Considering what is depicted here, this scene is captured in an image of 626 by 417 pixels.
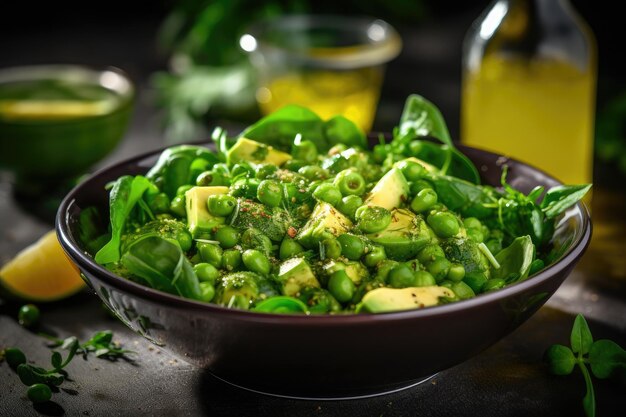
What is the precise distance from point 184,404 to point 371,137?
2.98ft

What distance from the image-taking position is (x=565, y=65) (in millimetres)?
2715

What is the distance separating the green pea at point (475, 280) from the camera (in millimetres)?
1579

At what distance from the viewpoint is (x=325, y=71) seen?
3264mm

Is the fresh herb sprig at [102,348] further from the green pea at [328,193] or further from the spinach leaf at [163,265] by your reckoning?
the green pea at [328,193]

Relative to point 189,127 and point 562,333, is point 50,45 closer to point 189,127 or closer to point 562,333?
point 189,127

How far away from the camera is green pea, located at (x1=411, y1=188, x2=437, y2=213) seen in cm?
167

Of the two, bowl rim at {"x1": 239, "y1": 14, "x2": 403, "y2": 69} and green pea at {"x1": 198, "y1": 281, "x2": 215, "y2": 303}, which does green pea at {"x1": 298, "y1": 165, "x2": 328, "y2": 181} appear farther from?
bowl rim at {"x1": 239, "y1": 14, "x2": 403, "y2": 69}

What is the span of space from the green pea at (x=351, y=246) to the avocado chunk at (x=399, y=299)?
0.11m

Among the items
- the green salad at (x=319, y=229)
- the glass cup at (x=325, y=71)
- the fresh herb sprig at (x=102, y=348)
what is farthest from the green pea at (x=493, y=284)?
the glass cup at (x=325, y=71)

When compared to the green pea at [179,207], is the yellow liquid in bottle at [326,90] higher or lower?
lower

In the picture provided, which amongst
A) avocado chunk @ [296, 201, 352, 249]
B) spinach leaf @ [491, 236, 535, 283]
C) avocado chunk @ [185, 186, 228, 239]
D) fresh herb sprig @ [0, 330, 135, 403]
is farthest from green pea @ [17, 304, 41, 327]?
spinach leaf @ [491, 236, 535, 283]

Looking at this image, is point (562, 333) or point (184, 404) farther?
point (562, 333)

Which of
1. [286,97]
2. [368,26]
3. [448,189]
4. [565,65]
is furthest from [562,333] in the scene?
[368,26]

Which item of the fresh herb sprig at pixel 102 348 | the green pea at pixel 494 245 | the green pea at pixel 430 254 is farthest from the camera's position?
the fresh herb sprig at pixel 102 348
